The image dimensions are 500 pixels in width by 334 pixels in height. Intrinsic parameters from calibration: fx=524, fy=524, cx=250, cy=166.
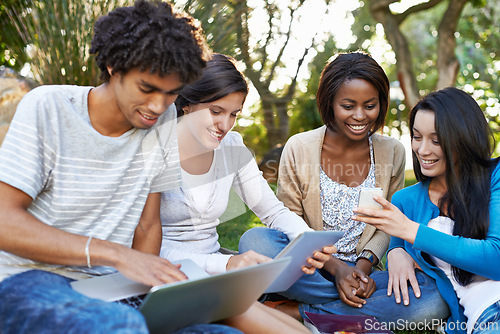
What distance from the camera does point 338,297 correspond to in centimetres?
301

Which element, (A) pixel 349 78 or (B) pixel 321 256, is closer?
(B) pixel 321 256

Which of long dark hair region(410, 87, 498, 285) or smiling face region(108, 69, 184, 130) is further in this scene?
long dark hair region(410, 87, 498, 285)

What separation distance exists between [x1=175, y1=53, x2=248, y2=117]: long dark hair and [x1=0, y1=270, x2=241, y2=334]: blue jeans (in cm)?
123

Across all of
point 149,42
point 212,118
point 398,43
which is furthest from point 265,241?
point 398,43

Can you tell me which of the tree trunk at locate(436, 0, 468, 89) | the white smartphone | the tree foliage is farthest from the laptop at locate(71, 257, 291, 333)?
the tree trunk at locate(436, 0, 468, 89)

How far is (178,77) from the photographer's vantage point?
1971 millimetres

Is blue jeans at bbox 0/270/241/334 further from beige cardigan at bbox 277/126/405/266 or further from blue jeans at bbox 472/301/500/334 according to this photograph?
beige cardigan at bbox 277/126/405/266

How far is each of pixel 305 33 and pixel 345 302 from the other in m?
6.14

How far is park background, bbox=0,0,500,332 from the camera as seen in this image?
395 centimetres

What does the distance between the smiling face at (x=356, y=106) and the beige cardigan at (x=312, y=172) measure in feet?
0.68

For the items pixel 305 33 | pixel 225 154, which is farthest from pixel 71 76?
pixel 305 33

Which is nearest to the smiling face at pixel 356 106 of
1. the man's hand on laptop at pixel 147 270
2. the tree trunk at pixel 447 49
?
the man's hand on laptop at pixel 147 270

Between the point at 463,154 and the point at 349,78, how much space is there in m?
0.86

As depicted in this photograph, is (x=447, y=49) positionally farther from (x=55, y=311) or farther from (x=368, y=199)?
(x=55, y=311)
